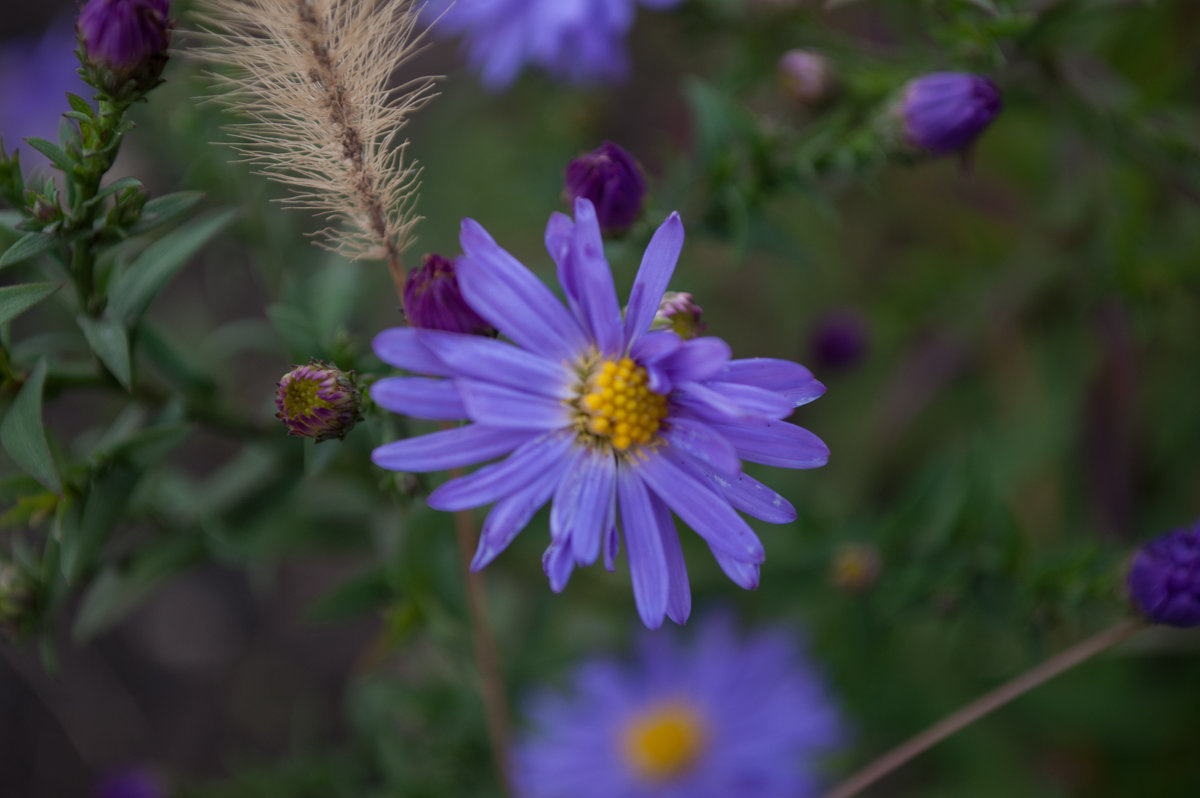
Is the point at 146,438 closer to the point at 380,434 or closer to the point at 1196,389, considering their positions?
the point at 380,434

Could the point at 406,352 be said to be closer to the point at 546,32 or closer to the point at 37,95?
the point at 546,32

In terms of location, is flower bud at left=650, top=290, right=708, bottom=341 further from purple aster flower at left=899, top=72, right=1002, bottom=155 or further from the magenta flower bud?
purple aster flower at left=899, top=72, right=1002, bottom=155

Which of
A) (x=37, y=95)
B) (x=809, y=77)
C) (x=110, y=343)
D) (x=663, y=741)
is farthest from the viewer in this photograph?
(x=37, y=95)

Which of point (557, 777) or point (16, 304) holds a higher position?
point (16, 304)

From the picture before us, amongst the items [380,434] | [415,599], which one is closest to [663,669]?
[415,599]

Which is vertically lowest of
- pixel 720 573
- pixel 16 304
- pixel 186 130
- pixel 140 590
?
pixel 720 573

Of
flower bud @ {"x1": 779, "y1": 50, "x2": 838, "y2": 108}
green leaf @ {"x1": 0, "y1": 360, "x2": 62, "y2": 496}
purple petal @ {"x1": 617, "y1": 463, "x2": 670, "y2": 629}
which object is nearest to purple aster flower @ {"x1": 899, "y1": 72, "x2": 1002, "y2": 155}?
flower bud @ {"x1": 779, "y1": 50, "x2": 838, "y2": 108}

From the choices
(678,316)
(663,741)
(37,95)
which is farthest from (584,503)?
(37,95)
